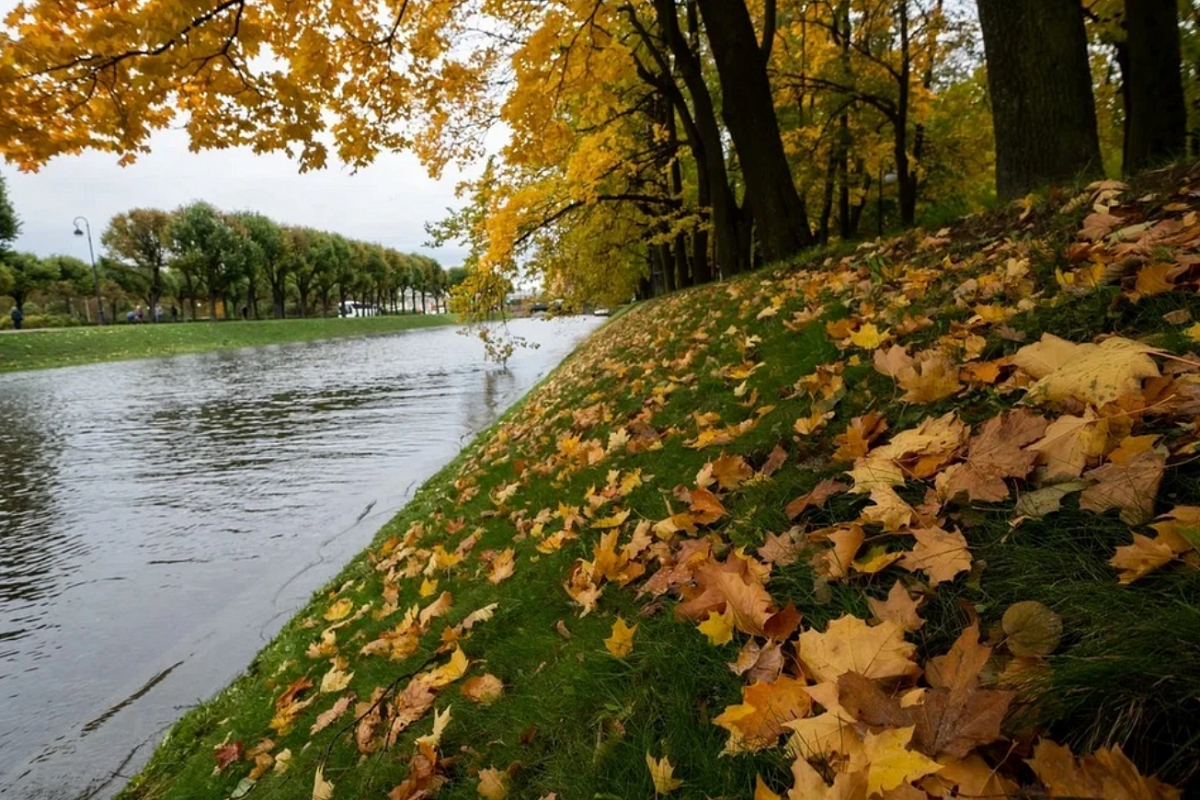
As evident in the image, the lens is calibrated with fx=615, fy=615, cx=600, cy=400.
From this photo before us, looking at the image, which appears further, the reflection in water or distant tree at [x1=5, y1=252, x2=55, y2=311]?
distant tree at [x1=5, y1=252, x2=55, y2=311]

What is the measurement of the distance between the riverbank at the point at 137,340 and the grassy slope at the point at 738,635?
26908 millimetres

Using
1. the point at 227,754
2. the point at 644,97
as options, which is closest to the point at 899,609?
the point at 227,754

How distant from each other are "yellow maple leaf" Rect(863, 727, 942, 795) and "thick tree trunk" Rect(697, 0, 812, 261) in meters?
7.61

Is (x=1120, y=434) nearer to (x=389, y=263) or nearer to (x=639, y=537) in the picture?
(x=639, y=537)

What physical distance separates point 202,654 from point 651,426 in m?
4.25

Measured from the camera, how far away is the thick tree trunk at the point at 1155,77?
6.21 metres

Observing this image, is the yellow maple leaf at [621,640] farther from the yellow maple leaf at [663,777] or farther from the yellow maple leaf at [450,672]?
the yellow maple leaf at [450,672]

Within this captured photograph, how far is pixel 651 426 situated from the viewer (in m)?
3.92

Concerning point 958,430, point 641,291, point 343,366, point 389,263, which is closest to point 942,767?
point 958,430

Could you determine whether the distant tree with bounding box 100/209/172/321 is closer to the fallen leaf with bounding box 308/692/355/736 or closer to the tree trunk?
the tree trunk

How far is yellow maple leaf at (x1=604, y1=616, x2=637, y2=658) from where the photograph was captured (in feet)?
5.96

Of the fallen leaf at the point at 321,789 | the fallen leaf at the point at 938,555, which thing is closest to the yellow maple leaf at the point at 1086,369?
the fallen leaf at the point at 938,555

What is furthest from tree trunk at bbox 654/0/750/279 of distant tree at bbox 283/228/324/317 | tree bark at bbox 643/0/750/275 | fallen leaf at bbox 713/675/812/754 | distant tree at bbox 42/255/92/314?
distant tree at bbox 42/255/92/314

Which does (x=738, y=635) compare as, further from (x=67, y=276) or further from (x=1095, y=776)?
(x=67, y=276)
